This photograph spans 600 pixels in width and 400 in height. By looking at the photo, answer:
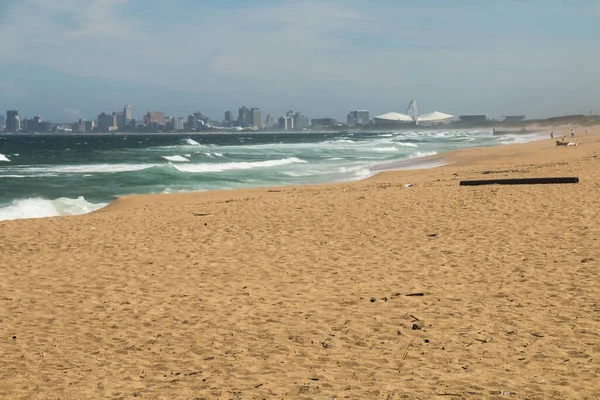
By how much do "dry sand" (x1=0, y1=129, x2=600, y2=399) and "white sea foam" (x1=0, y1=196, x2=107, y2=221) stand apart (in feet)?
28.3

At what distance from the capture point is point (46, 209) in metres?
22.8

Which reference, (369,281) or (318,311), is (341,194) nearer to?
(369,281)

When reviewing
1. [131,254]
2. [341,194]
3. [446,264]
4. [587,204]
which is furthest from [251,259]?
[341,194]

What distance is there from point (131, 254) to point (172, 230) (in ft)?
7.37

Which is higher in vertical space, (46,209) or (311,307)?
(311,307)

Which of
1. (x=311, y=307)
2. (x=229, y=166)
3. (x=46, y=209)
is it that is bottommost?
(x=46, y=209)

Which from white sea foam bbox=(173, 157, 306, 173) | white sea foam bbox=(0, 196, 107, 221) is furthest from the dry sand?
white sea foam bbox=(173, 157, 306, 173)

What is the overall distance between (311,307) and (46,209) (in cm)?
1734

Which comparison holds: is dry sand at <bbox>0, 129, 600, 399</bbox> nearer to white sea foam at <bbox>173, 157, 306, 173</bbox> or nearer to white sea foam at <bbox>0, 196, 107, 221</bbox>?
white sea foam at <bbox>0, 196, 107, 221</bbox>

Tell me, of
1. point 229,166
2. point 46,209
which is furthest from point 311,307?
point 229,166

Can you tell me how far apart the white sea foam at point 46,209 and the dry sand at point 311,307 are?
28.3ft

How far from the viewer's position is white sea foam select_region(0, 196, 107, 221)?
72.1 feet

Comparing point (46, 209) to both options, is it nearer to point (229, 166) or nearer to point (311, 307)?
point (311, 307)

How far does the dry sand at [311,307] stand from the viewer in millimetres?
5410
